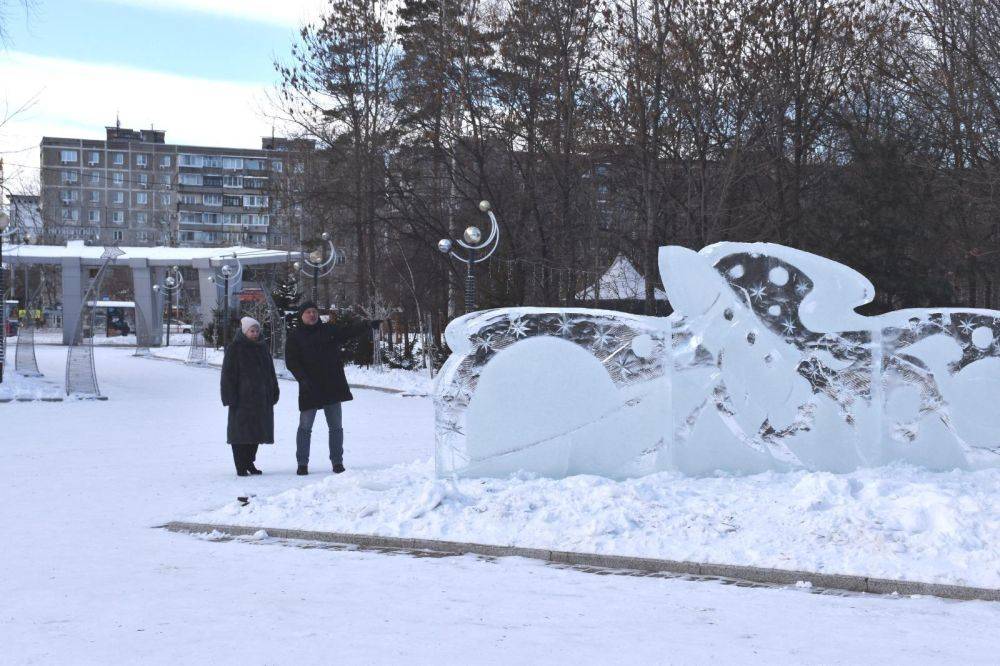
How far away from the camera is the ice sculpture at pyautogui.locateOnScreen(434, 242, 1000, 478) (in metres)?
9.82

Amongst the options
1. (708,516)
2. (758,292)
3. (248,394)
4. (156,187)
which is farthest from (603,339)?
(156,187)

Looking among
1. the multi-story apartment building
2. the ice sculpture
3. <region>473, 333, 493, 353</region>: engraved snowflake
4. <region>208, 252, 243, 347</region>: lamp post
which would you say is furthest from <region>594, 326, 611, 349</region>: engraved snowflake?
the multi-story apartment building

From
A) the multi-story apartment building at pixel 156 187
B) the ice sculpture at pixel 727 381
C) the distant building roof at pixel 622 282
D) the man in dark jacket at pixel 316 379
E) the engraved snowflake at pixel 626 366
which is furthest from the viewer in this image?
the multi-story apartment building at pixel 156 187

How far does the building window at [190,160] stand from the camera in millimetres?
119500

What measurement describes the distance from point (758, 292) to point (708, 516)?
117 inches

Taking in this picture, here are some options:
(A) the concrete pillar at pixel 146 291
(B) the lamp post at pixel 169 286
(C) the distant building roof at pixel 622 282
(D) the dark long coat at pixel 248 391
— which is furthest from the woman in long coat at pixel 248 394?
(A) the concrete pillar at pixel 146 291

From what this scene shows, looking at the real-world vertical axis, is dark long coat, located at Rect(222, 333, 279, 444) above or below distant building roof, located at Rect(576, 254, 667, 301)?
below

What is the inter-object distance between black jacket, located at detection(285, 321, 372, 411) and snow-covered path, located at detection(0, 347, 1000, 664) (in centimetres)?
207

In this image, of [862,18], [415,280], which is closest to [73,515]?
[862,18]

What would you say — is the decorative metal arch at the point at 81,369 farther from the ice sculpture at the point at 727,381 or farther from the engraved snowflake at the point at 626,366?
the engraved snowflake at the point at 626,366

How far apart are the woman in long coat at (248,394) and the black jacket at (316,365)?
1.16 ft

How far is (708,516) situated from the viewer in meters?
7.84

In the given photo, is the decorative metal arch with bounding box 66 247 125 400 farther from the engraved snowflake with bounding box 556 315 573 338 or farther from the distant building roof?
the engraved snowflake with bounding box 556 315 573 338

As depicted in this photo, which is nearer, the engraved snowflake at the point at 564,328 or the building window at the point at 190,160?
the engraved snowflake at the point at 564,328
